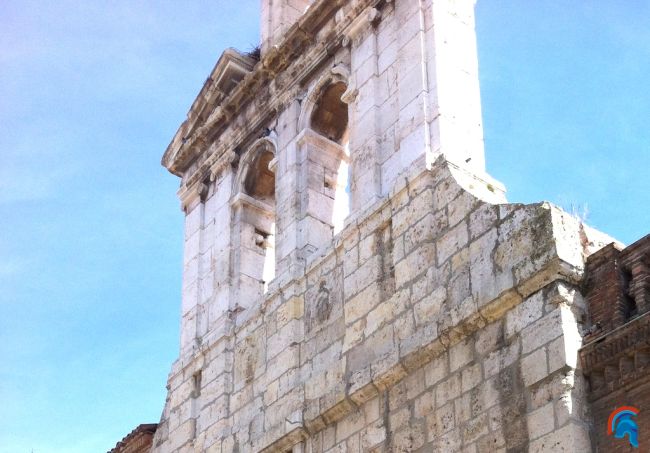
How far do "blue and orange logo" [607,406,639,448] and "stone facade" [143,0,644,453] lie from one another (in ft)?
0.76

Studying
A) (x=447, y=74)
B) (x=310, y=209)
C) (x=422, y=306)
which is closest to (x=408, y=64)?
(x=447, y=74)

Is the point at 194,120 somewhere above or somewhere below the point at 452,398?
above

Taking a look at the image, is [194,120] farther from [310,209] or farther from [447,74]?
[447,74]

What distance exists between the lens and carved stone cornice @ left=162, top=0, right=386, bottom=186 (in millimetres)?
16969

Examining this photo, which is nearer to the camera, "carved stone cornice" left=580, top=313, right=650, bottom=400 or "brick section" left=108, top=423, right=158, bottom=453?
"carved stone cornice" left=580, top=313, right=650, bottom=400

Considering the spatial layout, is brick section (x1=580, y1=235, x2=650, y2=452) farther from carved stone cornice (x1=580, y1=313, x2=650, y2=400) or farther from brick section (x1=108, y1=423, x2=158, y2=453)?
brick section (x1=108, y1=423, x2=158, y2=453)

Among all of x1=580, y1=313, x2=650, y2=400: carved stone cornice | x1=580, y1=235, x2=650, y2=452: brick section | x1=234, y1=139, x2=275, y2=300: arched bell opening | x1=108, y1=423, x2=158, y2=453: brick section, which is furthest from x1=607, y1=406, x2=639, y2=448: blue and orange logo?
x1=108, y1=423, x2=158, y2=453: brick section

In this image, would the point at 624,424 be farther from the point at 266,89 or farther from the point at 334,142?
the point at 266,89

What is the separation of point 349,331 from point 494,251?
2.07m

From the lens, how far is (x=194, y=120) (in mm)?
19109

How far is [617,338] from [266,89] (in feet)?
24.7

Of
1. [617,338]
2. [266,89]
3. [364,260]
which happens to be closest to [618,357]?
[617,338]

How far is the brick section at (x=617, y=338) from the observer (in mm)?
11312

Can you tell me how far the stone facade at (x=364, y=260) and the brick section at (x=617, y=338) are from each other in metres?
0.12
